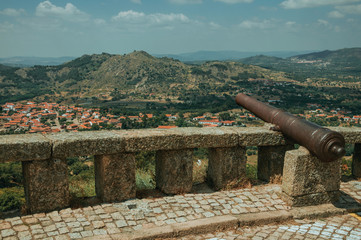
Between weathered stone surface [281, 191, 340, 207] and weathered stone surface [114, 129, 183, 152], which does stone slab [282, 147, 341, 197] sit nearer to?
weathered stone surface [281, 191, 340, 207]

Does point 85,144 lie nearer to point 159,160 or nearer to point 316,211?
point 159,160

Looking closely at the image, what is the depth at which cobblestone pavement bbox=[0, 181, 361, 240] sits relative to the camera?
4.09m

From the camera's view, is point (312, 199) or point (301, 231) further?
point (312, 199)

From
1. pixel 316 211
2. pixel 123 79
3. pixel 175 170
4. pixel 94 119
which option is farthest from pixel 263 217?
pixel 123 79

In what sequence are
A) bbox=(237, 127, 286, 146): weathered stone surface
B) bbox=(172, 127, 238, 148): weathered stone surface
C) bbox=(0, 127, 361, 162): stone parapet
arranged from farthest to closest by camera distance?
bbox=(237, 127, 286, 146): weathered stone surface, bbox=(172, 127, 238, 148): weathered stone surface, bbox=(0, 127, 361, 162): stone parapet

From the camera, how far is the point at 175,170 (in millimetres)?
5355

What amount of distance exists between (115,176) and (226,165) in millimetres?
1945

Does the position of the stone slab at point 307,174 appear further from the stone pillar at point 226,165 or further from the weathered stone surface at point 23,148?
the weathered stone surface at point 23,148

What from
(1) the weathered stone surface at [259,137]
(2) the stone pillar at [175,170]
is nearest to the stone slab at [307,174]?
(1) the weathered stone surface at [259,137]

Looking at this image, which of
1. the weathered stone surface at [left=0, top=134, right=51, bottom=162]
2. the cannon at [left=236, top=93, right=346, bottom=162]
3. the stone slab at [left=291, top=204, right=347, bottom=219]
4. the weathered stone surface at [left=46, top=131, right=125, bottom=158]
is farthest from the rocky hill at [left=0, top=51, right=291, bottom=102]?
the weathered stone surface at [left=0, top=134, right=51, bottom=162]

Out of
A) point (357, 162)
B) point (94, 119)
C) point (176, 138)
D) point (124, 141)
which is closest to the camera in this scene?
point (124, 141)

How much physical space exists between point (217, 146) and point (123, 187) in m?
1.68

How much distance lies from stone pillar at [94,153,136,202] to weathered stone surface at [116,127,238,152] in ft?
0.80

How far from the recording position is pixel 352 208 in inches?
203
